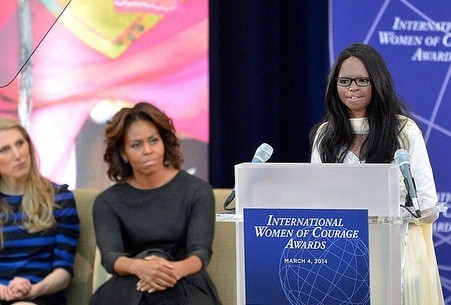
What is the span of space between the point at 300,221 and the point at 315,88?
265 cm

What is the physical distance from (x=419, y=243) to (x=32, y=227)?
6.03 ft

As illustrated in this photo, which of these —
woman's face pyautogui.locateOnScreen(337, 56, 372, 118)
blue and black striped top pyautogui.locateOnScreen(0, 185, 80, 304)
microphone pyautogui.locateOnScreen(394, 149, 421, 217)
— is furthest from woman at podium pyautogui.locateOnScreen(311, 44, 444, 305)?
blue and black striped top pyautogui.locateOnScreen(0, 185, 80, 304)

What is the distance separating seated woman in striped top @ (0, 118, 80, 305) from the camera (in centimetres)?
355

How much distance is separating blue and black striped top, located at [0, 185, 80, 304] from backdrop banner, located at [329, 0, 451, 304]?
166cm

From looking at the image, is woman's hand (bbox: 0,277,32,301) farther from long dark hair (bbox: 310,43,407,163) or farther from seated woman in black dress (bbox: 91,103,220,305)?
long dark hair (bbox: 310,43,407,163)

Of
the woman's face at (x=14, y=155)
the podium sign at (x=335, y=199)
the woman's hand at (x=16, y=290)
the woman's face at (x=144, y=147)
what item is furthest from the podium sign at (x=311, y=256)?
the woman's face at (x=14, y=155)

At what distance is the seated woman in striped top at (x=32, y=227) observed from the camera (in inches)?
140

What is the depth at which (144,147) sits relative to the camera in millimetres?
3518

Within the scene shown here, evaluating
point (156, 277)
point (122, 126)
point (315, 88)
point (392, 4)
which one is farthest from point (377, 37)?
point (156, 277)

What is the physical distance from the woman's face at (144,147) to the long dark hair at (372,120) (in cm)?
104

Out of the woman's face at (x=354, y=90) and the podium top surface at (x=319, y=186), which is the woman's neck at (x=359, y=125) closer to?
the woman's face at (x=354, y=90)

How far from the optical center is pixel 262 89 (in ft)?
14.6

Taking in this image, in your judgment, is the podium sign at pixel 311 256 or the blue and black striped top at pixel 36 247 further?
the blue and black striped top at pixel 36 247

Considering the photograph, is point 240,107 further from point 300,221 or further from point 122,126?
point 300,221
